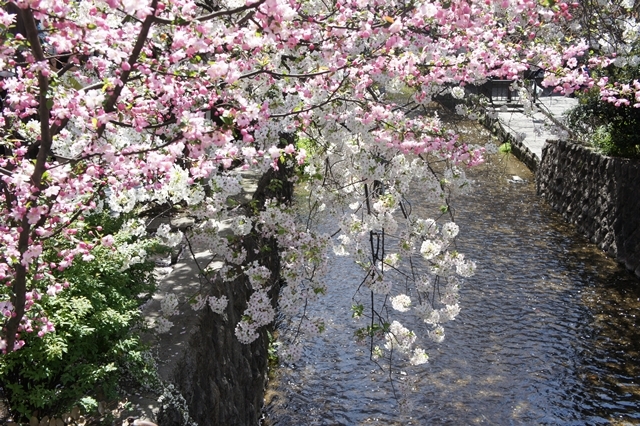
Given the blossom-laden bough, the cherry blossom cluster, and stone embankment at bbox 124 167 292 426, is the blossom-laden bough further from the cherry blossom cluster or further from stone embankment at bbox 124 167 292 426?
stone embankment at bbox 124 167 292 426

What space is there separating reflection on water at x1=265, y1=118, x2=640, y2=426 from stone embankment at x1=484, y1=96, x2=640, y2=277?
38cm

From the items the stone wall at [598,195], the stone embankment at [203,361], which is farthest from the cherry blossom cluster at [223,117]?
the stone wall at [598,195]

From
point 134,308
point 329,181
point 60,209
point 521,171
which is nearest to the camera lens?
point 60,209

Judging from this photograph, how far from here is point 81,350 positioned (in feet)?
12.6

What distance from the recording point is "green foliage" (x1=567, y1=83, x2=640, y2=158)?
1037cm

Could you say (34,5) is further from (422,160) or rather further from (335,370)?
(335,370)

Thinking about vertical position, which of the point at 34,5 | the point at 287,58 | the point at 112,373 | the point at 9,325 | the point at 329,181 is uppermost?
the point at 287,58

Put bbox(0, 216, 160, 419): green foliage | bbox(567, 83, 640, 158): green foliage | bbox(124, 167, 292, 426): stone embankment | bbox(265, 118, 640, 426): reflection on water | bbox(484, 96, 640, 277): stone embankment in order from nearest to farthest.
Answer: bbox(0, 216, 160, 419): green foliage, bbox(124, 167, 292, 426): stone embankment, bbox(265, 118, 640, 426): reflection on water, bbox(484, 96, 640, 277): stone embankment, bbox(567, 83, 640, 158): green foliage

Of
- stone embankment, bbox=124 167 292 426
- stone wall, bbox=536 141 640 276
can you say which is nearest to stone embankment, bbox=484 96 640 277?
stone wall, bbox=536 141 640 276

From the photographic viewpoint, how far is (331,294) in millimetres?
9305

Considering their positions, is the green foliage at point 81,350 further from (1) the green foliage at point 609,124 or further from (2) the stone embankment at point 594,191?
(1) the green foliage at point 609,124

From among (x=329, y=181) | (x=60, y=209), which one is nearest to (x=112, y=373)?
(x=60, y=209)

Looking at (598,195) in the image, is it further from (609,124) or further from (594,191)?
(609,124)

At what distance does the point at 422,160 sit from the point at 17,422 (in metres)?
3.73
